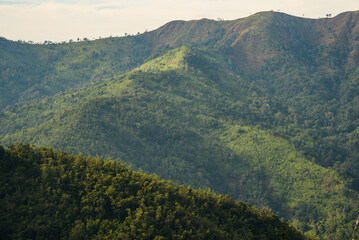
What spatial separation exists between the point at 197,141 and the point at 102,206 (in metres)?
86.0

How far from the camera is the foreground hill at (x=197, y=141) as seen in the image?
337ft

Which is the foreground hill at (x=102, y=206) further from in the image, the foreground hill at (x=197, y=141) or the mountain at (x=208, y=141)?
the foreground hill at (x=197, y=141)

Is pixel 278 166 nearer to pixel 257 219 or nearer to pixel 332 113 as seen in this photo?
pixel 257 219

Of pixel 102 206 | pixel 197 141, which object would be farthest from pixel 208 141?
pixel 102 206

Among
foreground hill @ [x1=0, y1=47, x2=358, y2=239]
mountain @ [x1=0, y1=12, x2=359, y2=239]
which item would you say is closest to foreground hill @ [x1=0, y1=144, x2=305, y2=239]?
mountain @ [x1=0, y1=12, x2=359, y2=239]

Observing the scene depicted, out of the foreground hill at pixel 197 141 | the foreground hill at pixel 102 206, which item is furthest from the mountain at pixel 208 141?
the foreground hill at pixel 102 206

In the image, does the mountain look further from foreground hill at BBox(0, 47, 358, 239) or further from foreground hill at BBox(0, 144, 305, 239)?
foreground hill at BBox(0, 144, 305, 239)

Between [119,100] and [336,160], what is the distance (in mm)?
81078

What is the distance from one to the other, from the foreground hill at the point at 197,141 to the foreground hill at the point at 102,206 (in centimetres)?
5415

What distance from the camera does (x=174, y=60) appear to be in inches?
7219

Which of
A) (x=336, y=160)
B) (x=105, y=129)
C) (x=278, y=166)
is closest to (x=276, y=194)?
(x=278, y=166)

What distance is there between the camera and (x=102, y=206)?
42.5 meters

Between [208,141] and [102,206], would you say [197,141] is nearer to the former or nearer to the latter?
[208,141]

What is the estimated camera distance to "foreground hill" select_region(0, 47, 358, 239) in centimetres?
10275
